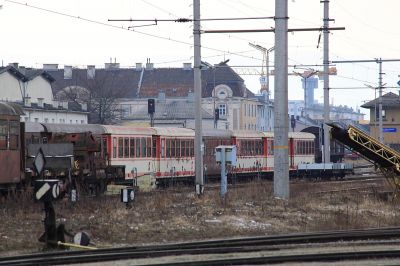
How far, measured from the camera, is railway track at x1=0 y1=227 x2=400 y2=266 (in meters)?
14.7

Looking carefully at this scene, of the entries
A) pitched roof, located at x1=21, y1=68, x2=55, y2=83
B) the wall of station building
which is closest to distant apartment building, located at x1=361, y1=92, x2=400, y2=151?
the wall of station building

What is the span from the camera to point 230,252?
1600 cm

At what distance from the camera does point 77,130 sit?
38344 millimetres

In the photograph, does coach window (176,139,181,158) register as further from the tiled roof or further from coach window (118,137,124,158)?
the tiled roof

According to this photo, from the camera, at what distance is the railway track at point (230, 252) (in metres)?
14.7

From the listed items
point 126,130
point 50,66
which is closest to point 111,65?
point 50,66

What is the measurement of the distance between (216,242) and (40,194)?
3555mm

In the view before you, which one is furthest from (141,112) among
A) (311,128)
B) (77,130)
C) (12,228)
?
(12,228)

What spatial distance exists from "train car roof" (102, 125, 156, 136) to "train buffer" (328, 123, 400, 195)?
1102cm

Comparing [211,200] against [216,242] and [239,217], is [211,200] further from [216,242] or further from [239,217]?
[216,242]

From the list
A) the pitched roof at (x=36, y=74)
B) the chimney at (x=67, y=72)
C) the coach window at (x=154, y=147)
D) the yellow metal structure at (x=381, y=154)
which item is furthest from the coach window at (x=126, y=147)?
the chimney at (x=67, y=72)

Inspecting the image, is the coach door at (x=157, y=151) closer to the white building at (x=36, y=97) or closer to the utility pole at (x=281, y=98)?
the utility pole at (x=281, y=98)

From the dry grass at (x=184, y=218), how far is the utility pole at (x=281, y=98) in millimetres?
877

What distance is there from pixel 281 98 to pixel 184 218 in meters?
7.00
